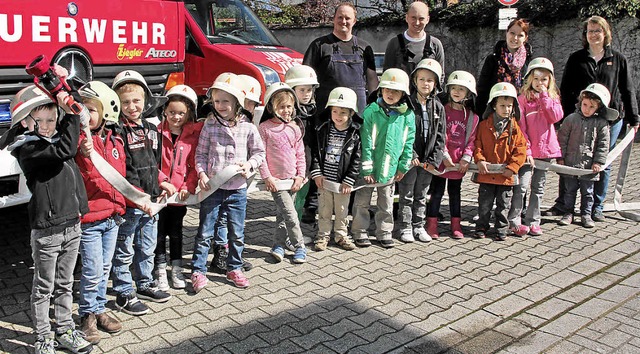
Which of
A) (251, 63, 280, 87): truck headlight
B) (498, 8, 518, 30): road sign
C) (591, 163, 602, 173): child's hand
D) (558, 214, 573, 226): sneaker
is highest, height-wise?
(498, 8, 518, 30): road sign

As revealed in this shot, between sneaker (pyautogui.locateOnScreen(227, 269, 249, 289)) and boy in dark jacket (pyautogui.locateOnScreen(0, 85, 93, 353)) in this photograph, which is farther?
sneaker (pyautogui.locateOnScreen(227, 269, 249, 289))

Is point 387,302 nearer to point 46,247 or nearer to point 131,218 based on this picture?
point 131,218

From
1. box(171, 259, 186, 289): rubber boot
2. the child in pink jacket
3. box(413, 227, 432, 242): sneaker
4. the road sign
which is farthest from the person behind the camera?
the road sign

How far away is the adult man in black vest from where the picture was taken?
625 centimetres

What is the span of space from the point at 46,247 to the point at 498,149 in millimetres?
4065

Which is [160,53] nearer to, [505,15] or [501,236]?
[501,236]

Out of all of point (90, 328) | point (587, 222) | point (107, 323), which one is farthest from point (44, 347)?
point (587, 222)

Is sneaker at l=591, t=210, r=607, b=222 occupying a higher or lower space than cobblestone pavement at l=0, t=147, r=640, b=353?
higher

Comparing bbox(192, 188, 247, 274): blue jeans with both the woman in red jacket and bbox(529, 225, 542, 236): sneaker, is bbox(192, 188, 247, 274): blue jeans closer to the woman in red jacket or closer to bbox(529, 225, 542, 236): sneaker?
the woman in red jacket

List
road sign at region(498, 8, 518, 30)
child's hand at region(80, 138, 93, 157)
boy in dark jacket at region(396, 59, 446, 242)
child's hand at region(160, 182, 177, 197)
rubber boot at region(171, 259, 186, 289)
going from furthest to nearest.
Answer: road sign at region(498, 8, 518, 30) → boy in dark jacket at region(396, 59, 446, 242) → rubber boot at region(171, 259, 186, 289) → child's hand at region(160, 182, 177, 197) → child's hand at region(80, 138, 93, 157)

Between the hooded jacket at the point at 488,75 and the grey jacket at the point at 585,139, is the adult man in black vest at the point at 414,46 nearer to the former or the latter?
the hooded jacket at the point at 488,75

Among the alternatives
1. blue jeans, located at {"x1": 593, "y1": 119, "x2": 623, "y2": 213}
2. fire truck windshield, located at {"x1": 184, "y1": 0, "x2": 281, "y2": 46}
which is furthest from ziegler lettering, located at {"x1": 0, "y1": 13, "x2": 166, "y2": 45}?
blue jeans, located at {"x1": 593, "y1": 119, "x2": 623, "y2": 213}

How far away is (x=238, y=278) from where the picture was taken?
475cm

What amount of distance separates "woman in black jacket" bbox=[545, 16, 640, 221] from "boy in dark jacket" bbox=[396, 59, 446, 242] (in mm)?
1966
